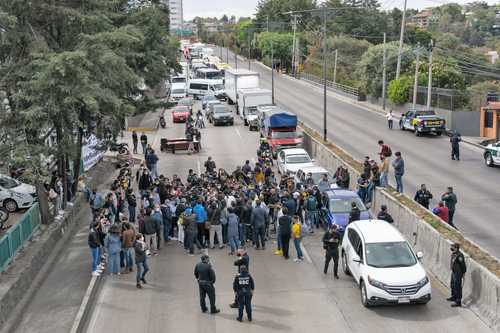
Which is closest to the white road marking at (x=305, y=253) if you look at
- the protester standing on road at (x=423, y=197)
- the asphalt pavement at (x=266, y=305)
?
the asphalt pavement at (x=266, y=305)

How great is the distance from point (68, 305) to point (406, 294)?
835 centimetres

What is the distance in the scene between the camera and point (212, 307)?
16000mm

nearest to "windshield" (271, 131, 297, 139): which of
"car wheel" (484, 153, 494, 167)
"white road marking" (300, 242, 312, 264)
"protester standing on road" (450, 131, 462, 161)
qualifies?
"protester standing on road" (450, 131, 462, 161)

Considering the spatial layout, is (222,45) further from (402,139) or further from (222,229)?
(222,229)

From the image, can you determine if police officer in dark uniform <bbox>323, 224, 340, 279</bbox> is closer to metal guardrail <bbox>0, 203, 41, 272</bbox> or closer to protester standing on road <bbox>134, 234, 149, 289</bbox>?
protester standing on road <bbox>134, 234, 149, 289</bbox>

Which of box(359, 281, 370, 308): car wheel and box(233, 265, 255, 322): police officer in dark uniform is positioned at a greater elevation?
box(233, 265, 255, 322): police officer in dark uniform

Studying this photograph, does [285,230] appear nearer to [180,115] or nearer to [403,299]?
[403,299]

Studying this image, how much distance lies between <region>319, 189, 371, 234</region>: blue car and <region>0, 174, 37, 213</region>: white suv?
37.6 ft

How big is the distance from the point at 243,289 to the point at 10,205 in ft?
47.3

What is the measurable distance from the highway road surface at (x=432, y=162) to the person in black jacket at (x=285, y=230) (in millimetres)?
6206

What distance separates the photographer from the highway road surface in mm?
24094

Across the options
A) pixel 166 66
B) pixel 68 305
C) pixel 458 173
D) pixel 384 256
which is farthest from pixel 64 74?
pixel 166 66

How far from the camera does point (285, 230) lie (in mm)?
19859

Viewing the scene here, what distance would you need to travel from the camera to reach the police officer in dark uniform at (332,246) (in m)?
17.9
